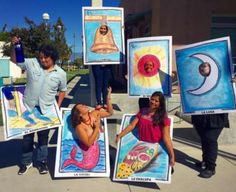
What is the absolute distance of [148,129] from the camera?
466cm

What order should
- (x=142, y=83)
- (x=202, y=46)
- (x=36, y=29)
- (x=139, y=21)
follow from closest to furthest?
(x=202, y=46), (x=142, y=83), (x=139, y=21), (x=36, y=29)

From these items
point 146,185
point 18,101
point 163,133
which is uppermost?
point 18,101

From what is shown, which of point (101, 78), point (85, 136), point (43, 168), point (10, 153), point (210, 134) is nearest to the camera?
point (85, 136)

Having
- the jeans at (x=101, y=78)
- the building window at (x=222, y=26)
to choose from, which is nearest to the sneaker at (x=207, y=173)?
the jeans at (x=101, y=78)

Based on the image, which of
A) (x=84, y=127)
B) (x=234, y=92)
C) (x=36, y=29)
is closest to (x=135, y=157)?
(x=84, y=127)

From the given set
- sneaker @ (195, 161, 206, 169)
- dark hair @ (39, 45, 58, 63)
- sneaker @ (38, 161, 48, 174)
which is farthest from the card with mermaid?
sneaker @ (195, 161, 206, 169)

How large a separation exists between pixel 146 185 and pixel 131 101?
447cm

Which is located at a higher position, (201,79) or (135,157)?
(201,79)

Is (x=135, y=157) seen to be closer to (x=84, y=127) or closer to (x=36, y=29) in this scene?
(x=84, y=127)

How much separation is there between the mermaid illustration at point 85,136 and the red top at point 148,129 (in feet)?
1.93

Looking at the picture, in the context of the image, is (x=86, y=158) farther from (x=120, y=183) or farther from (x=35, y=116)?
(x=35, y=116)

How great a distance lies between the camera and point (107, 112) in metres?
5.03

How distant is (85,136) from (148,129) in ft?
2.76

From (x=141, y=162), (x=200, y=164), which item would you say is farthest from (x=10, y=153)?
(x=200, y=164)
